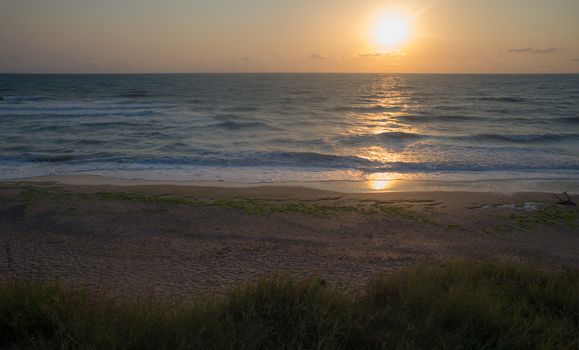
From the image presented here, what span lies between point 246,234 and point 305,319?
3.72 m

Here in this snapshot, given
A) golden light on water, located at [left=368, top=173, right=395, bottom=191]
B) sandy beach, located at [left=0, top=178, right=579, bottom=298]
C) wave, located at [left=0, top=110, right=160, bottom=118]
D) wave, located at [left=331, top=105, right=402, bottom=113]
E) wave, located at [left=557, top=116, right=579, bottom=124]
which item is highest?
wave, located at [left=331, top=105, right=402, bottom=113]

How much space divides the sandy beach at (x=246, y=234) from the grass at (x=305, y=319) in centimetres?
102

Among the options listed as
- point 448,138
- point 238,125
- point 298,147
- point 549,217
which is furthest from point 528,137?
point 238,125

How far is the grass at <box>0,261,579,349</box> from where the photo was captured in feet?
10.3

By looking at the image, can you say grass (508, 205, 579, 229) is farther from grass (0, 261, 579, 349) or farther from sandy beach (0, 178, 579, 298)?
grass (0, 261, 579, 349)

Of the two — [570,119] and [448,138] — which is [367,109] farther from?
[448,138]

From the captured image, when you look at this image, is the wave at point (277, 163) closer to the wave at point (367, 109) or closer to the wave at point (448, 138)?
the wave at point (448, 138)

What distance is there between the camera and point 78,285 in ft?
15.8

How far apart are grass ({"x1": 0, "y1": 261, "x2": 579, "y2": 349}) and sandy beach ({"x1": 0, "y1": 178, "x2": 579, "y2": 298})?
3.35ft

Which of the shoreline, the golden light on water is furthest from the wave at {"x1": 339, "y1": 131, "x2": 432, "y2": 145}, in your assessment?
the shoreline

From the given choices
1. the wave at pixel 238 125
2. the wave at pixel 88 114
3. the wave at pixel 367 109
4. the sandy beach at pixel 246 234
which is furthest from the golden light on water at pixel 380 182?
the wave at pixel 367 109

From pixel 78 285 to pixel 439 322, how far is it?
13.4 feet

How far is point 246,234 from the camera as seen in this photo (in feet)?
23.1

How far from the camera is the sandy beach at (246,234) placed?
5.39 metres
